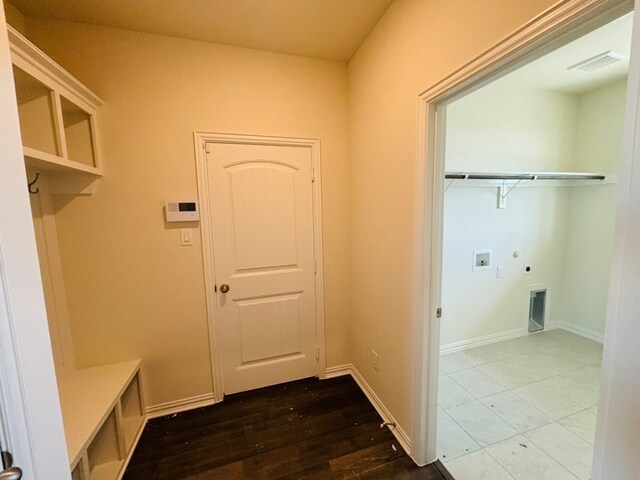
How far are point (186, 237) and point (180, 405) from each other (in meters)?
1.29

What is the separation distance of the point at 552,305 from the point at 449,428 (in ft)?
7.54

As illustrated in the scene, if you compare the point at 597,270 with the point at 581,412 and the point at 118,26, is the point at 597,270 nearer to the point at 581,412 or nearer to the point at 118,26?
the point at 581,412

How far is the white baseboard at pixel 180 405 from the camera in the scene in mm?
1995

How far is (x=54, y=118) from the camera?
1377 mm

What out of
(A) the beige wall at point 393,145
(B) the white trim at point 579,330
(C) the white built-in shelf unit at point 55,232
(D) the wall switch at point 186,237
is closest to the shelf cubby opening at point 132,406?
(C) the white built-in shelf unit at point 55,232

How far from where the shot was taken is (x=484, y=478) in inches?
58.4

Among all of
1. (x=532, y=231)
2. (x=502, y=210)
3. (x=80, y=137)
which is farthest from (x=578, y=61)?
(x=80, y=137)

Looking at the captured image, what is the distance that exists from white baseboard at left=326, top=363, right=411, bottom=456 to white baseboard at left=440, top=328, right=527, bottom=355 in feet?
3.24

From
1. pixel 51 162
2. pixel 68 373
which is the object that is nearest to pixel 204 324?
pixel 68 373

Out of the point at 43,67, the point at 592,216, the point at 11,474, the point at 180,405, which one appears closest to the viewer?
the point at 11,474

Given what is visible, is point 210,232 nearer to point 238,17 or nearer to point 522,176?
point 238,17

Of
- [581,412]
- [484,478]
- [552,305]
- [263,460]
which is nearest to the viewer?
[484,478]

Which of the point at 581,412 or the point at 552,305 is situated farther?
the point at 552,305

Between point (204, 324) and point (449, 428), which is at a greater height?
point (204, 324)
